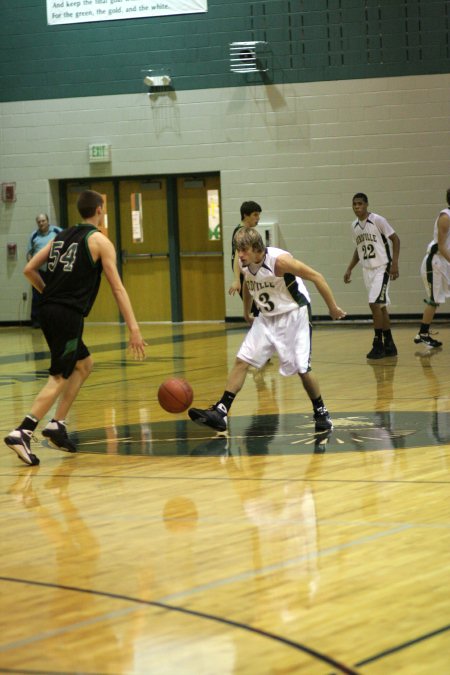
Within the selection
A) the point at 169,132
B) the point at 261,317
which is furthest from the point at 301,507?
the point at 169,132

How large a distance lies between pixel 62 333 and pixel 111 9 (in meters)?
13.4

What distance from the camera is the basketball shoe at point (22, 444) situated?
7.27 meters

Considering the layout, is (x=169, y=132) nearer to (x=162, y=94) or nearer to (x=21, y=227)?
(x=162, y=94)

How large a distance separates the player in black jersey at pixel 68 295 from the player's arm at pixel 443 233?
6.60m

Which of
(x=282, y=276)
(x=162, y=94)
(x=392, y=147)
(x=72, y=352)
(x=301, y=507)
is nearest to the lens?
(x=301, y=507)

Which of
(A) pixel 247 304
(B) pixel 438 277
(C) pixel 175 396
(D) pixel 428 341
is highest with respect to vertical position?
(B) pixel 438 277

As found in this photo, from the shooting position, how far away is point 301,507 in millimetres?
5867

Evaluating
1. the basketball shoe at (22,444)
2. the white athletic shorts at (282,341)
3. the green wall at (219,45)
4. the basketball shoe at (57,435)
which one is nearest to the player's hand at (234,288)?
the white athletic shorts at (282,341)

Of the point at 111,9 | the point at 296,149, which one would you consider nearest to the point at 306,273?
the point at 296,149

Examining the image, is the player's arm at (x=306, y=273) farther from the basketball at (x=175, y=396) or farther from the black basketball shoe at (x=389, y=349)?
the black basketball shoe at (x=389, y=349)

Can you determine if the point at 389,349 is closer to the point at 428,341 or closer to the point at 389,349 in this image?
the point at 389,349

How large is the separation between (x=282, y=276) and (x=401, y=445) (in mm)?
1546

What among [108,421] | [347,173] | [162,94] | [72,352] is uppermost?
[162,94]

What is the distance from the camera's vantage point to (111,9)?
1967 centimetres
